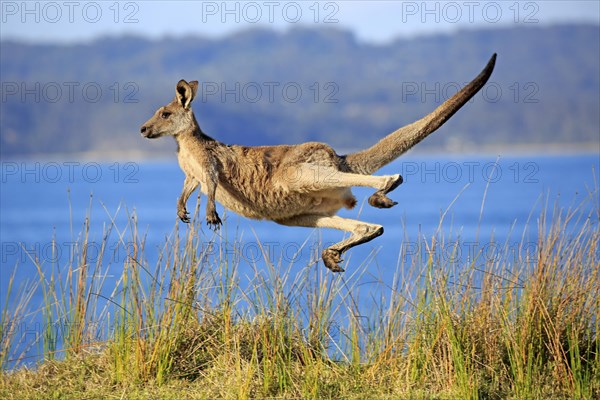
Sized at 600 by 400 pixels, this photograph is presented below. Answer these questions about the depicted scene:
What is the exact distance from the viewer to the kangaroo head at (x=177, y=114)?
6.82 m

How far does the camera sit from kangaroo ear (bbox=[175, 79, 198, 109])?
6.85 metres

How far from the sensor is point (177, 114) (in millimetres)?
6887

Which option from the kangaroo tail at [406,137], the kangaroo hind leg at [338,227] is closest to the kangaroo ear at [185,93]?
the kangaroo hind leg at [338,227]

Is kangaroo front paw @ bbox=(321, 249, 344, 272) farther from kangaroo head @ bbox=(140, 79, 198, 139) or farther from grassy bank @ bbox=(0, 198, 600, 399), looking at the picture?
kangaroo head @ bbox=(140, 79, 198, 139)

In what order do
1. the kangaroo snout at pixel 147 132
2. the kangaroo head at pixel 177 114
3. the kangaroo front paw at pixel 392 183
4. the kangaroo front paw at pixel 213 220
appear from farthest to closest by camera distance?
the kangaroo head at pixel 177 114 → the kangaroo snout at pixel 147 132 → the kangaroo front paw at pixel 392 183 → the kangaroo front paw at pixel 213 220

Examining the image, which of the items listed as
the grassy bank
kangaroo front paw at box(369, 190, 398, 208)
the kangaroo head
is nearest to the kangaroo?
the kangaroo head

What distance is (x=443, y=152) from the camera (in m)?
147

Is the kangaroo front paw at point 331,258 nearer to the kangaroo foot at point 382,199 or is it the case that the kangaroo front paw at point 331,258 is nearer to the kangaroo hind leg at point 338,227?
the kangaroo hind leg at point 338,227

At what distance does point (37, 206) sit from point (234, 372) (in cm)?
7576

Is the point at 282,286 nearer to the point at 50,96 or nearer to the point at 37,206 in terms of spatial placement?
the point at 37,206

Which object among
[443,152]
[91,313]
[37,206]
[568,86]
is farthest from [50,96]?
[91,313]

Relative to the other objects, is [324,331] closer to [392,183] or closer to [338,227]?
[338,227]

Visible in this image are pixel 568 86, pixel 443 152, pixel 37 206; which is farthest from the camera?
pixel 568 86

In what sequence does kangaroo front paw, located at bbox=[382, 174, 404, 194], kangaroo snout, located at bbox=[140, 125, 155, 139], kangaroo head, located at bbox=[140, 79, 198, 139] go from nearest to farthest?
kangaroo front paw, located at bbox=[382, 174, 404, 194] → kangaroo snout, located at bbox=[140, 125, 155, 139] → kangaroo head, located at bbox=[140, 79, 198, 139]
